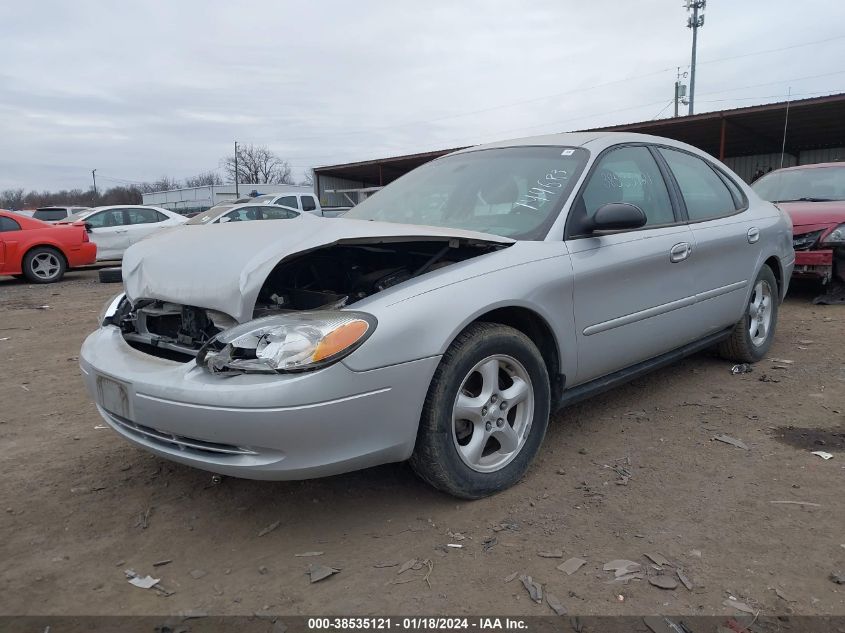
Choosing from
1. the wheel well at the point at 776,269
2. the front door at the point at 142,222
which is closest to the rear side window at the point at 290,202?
the front door at the point at 142,222

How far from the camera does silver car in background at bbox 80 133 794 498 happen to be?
88.2 inches

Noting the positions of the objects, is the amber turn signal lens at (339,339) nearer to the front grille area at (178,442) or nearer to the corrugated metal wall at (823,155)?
the front grille area at (178,442)

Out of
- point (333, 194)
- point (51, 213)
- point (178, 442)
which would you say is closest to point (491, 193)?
point (178, 442)

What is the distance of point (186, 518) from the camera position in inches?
105

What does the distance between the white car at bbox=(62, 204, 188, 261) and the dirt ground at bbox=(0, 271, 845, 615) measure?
10275 mm

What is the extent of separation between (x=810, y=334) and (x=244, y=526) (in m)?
5.04

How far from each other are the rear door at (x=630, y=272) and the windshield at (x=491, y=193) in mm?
145

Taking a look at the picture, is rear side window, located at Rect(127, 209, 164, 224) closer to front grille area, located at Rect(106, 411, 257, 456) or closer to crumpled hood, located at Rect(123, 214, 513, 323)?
crumpled hood, located at Rect(123, 214, 513, 323)

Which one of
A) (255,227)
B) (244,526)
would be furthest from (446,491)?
(255,227)

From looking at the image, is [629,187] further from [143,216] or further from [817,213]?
[143,216]

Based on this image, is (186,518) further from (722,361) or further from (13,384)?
(722,361)

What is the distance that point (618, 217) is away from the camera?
295cm

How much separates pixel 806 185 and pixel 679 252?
525 cm

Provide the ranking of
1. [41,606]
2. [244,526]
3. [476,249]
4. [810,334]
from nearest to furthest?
[41,606] < [244,526] < [476,249] < [810,334]
